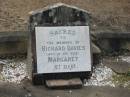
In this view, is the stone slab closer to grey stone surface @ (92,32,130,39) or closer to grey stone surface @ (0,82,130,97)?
grey stone surface @ (0,82,130,97)

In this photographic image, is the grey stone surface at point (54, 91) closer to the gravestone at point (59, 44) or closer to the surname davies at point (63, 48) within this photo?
the gravestone at point (59, 44)

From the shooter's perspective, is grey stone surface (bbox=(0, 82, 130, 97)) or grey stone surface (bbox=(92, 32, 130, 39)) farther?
grey stone surface (bbox=(92, 32, 130, 39))

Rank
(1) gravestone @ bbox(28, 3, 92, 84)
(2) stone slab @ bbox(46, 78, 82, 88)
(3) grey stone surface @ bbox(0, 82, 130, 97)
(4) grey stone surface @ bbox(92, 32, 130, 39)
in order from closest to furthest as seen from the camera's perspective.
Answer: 1. (3) grey stone surface @ bbox(0, 82, 130, 97)
2. (2) stone slab @ bbox(46, 78, 82, 88)
3. (1) gravestone @ bbox(28, 3, 92, 84)
4. (4) grey stone surface @ bbox(92, 32, 130, 39)

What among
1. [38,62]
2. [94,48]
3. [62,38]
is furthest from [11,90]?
[94,48]

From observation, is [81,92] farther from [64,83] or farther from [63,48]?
[63,48]

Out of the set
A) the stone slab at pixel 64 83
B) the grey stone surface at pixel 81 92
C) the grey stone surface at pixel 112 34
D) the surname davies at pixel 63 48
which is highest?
the grey stone surface at pixel 112 34

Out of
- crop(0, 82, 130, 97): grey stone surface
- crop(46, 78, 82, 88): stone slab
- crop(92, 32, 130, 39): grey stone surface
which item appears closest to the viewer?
crop(0, 82, 130, 97): grey stone surface

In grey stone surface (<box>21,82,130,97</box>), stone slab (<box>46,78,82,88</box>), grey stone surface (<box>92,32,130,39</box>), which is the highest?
grey stone surface (<box>92,32,130,39</box>)

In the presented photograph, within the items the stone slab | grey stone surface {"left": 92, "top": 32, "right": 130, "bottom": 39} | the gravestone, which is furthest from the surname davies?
grey stone surface {"left": 92, "top": 32, "right": 130, "bottom": 39}

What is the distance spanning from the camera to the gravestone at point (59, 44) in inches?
261

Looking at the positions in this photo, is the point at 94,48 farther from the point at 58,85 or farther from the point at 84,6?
the point at 84,6

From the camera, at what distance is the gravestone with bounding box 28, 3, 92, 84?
6.64 metres

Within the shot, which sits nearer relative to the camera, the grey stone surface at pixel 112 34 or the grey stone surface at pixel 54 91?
the grey stone surface at pixel 54 91

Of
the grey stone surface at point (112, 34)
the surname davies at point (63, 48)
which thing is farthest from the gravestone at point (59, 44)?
the grey stone surface at point (112, 34)
